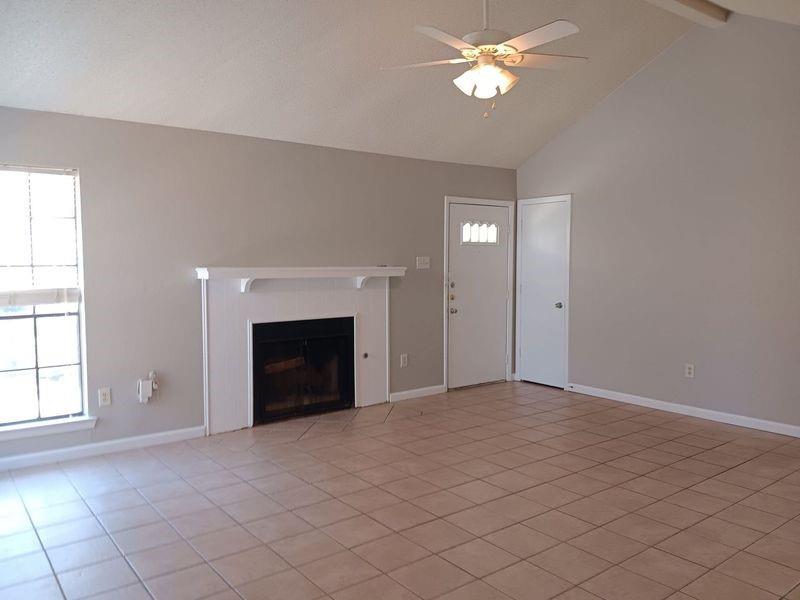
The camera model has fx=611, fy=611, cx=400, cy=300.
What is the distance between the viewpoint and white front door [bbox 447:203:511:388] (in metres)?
6.19

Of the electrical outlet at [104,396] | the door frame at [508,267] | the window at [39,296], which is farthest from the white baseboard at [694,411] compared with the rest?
the window at [39,296]

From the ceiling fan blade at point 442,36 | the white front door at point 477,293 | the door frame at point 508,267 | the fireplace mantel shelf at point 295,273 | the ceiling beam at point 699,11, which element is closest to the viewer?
the ceiling fan blade at point 442,36

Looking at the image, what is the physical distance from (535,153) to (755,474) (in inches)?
146

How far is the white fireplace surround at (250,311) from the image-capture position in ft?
15.2

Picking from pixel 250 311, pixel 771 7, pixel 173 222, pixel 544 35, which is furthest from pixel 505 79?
pixel 250 311

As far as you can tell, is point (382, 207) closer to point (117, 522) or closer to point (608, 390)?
point (608, 390)

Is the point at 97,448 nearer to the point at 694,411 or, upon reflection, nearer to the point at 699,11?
the point at 694,411

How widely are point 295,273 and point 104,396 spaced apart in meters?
1.63

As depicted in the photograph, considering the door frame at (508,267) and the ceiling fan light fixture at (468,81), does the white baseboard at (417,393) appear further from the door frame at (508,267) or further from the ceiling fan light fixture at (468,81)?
the ceiling fan light fixture at (468,81)

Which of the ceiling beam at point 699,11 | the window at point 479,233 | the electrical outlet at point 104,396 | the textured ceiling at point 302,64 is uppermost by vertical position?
the ceiling beam at point 699,11

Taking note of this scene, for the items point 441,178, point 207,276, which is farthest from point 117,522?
point 441,178

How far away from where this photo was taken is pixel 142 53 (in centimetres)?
360

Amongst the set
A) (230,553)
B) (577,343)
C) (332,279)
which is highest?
(332,279)

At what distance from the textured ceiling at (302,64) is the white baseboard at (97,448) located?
2220 mm
